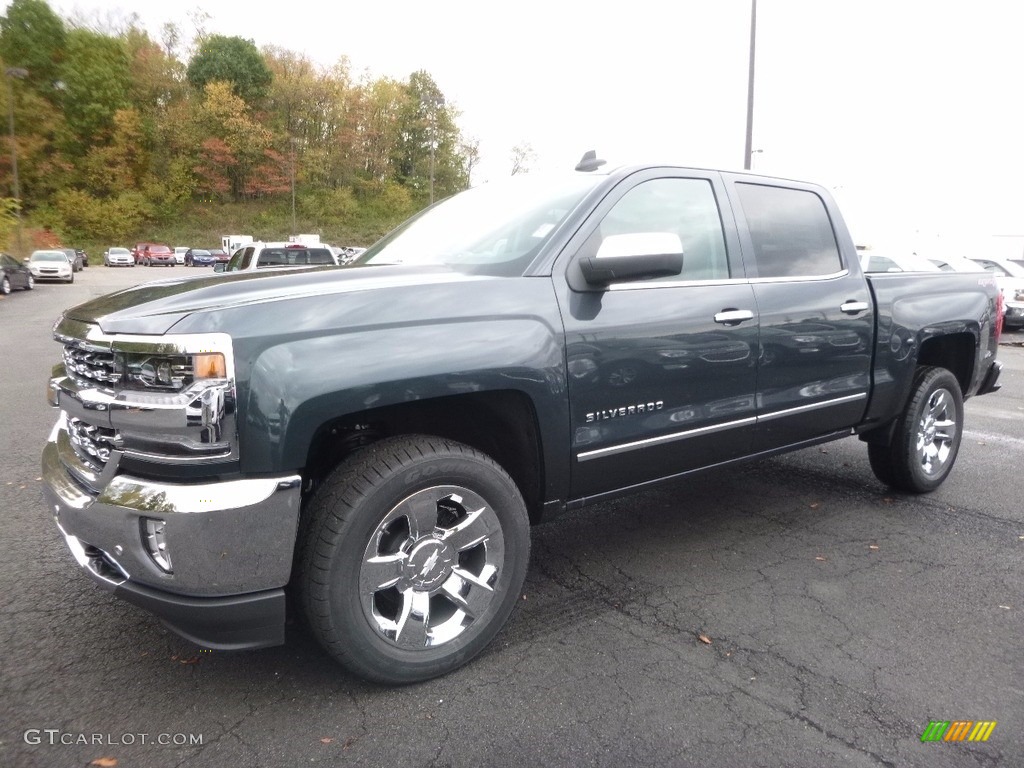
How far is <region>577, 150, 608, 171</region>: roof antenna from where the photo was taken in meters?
3.48

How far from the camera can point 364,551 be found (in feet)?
8.00

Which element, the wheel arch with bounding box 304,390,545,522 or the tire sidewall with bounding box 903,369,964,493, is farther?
the tire sidewall with bounding box 903,369,964,493

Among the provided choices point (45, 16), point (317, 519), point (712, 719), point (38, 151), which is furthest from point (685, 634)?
point (45, 16)

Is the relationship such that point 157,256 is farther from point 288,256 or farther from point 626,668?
point 626,668

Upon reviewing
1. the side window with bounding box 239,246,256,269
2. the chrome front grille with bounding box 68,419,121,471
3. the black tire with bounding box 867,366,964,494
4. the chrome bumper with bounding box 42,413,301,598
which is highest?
the side window with bounding box 239,246,256,269

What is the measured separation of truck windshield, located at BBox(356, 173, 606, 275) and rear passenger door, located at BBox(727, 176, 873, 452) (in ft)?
3.18

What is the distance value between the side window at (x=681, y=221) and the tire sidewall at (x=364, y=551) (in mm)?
1094

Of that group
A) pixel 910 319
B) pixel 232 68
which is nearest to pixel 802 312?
pixel 910 319

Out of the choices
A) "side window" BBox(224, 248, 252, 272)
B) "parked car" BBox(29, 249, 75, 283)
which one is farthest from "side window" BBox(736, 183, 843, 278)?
"parked car" BBox(29, 249, 75, 283)

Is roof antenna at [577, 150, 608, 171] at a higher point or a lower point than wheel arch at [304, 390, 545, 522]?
higher

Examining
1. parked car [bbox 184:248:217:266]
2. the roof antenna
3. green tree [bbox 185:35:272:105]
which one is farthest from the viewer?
green tree [bbox 185:35:272:105]

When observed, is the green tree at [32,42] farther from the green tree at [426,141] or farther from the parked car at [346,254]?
the parked car at [346,254]

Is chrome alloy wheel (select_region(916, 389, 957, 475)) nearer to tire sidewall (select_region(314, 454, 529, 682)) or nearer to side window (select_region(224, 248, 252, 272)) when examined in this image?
tire sidewall (select_region(314, 454, 529, 682))

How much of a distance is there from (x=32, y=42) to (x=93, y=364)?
7973cm
